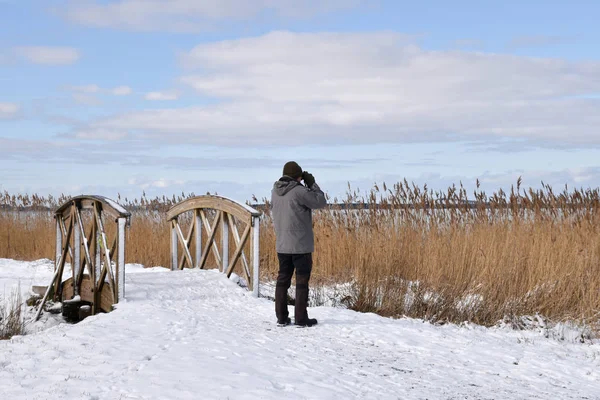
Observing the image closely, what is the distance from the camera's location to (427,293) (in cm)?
1031

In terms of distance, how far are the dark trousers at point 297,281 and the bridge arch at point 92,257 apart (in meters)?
2.75

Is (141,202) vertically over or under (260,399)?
over

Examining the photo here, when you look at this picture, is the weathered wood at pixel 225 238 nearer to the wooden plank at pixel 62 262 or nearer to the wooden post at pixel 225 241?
the wooden post at pixel 225 241

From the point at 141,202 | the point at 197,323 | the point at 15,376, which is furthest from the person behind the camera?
the point at 141,202

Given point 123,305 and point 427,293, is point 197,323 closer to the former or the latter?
point 123,305

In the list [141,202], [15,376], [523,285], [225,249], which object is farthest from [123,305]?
[141,202]

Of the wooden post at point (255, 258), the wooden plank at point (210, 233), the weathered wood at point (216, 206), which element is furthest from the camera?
the wooden plank at point (210, 233)

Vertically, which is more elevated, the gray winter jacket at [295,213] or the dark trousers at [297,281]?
the gray winter jacket at [295,213]

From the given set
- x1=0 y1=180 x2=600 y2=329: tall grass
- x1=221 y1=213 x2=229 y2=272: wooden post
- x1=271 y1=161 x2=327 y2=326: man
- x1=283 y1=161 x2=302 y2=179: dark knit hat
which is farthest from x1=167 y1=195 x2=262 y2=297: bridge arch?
x1=283 y1=161 x2=302 y2=179: dark knit hat

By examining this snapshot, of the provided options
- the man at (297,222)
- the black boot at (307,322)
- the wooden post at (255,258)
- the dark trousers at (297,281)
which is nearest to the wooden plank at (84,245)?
the wooden post at (255,258)

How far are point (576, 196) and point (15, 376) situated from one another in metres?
10.1

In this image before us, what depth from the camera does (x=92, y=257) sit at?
38.7 ft

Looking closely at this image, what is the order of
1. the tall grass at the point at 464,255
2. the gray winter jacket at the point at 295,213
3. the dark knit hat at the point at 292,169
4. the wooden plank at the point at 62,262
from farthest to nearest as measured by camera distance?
the wooden plank at the point at 62,262 < the tall grass at the point at 464,255 < the dark knit hat at the point at 292,169 < the gray winter jacket at the point at 295,213

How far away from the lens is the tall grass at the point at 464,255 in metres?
9.84
